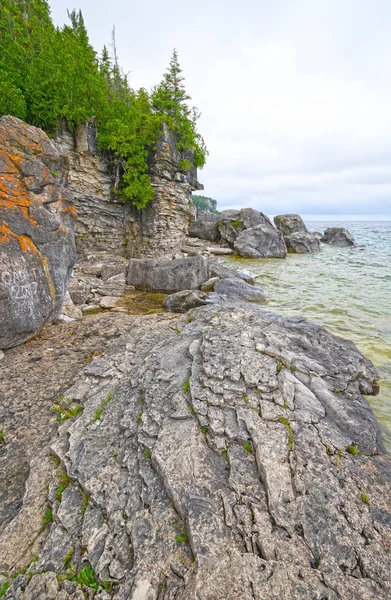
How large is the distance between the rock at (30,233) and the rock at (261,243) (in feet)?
78.8

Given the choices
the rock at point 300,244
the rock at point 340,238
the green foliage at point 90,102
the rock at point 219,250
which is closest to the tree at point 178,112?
the green foliage at point 90,102

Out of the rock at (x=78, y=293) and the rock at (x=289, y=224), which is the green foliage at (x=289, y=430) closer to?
the rock at (x=78, y=293)

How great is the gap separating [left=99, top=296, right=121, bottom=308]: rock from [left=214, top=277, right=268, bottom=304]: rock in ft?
15.5

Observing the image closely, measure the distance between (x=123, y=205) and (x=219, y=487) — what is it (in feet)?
69.1

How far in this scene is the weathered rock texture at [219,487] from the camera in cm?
219

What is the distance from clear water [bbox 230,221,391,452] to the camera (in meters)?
7.74

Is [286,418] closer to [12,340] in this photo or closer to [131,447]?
[131,447]

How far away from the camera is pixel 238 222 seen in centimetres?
3284

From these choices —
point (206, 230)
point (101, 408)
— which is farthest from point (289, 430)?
point (206, 230)

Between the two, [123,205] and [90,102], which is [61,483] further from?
[90,102]

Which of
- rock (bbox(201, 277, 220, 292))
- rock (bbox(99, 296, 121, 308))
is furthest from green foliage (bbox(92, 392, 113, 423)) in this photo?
rock (bbox(201, 277, 220, 292))

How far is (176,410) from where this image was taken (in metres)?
3.88

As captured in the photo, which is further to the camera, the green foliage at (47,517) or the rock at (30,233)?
the rock at (30,233)

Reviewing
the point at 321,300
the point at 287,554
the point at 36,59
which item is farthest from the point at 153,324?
the point at 36,59
